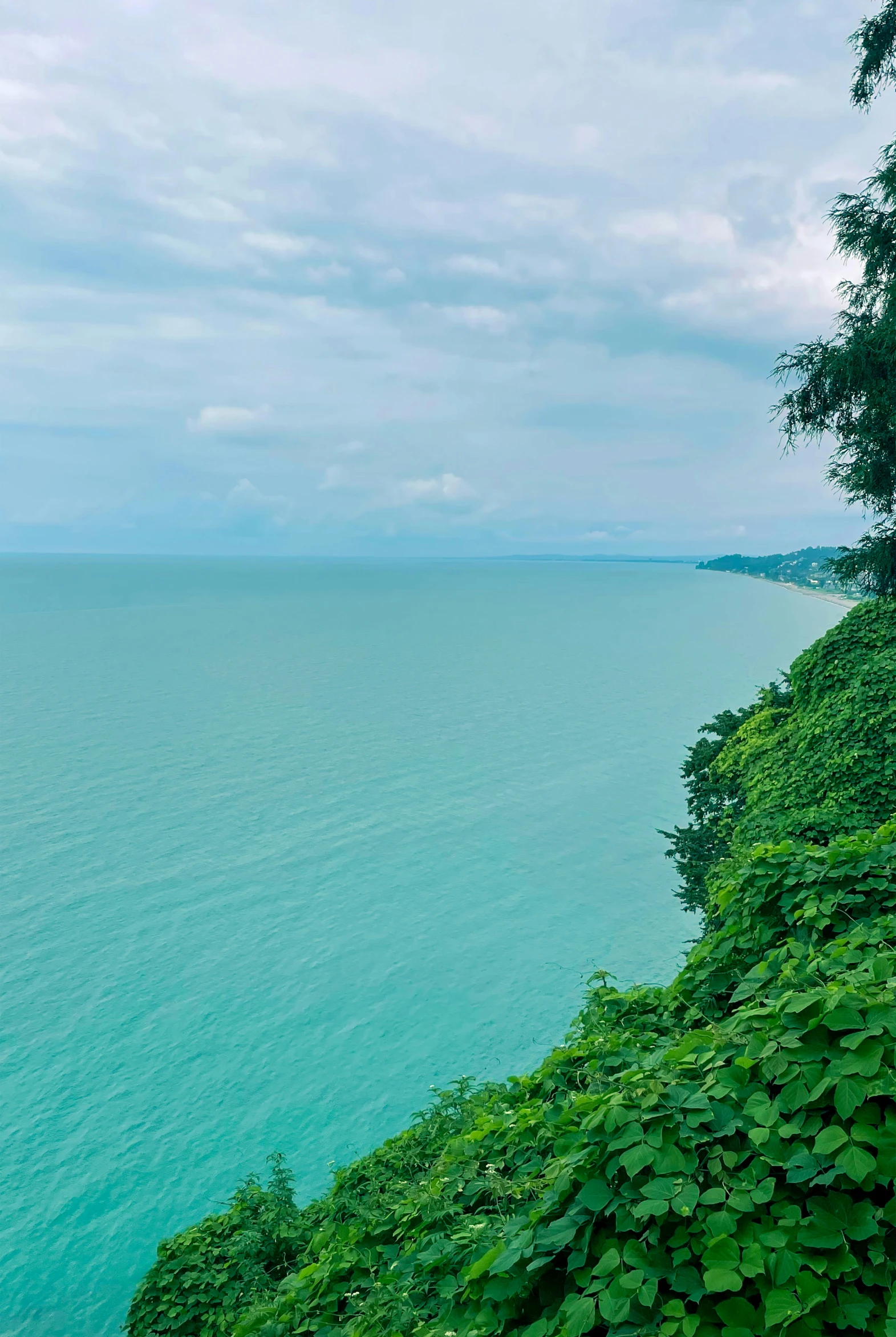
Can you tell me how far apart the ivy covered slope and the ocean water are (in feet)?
51.3

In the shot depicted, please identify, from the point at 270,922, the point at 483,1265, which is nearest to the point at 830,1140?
the point at 483,1265

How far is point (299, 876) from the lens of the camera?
117 ft

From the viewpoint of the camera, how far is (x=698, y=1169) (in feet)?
13.0

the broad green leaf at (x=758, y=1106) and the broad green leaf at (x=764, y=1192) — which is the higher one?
the broad green leaf at (x=758, y=1106)

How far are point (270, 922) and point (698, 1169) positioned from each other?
30.1 metres

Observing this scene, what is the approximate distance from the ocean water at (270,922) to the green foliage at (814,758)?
10748mm

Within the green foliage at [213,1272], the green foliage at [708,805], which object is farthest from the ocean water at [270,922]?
the green foliage at [708,805]

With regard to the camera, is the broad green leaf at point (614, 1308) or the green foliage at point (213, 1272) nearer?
the broad green leaf at point (614, 1308)

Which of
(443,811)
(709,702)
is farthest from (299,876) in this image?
(709,702)

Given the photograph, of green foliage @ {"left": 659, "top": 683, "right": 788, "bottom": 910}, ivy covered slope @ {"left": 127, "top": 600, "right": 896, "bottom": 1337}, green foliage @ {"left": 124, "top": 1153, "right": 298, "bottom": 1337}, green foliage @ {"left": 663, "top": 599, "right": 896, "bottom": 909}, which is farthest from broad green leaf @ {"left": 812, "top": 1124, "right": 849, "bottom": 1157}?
green foliage @ {"left": 659, "top": 683, "right": 788, "bottom": 910}

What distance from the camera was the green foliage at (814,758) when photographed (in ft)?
42.9

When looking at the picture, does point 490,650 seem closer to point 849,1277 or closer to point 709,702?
point 709,702

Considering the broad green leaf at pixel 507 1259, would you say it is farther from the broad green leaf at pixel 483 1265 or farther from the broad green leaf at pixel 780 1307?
the broad green leaf at pixel 780 1307

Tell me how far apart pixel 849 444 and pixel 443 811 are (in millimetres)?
29640
